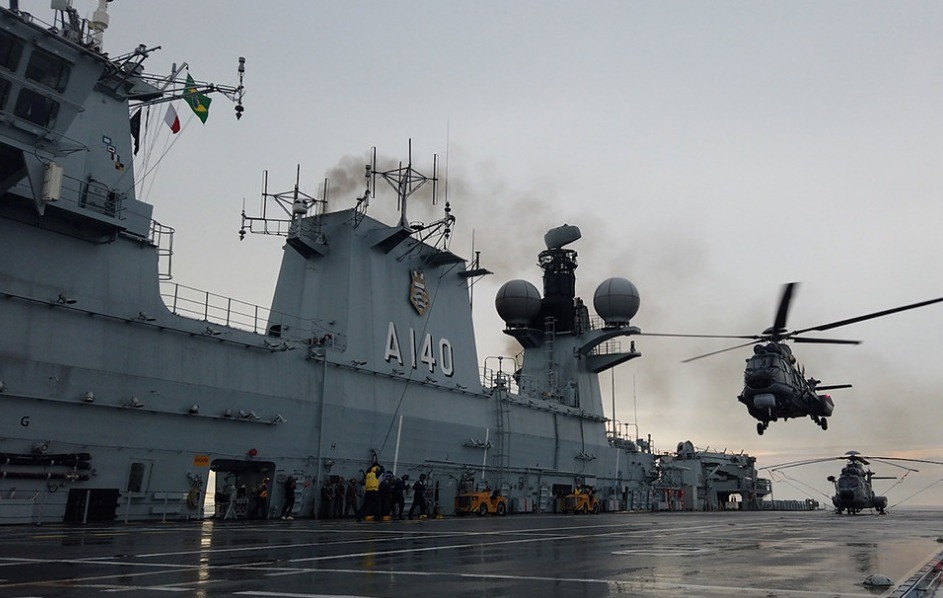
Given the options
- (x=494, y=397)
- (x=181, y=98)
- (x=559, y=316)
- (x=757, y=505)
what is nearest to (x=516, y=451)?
(x=494, y=397)

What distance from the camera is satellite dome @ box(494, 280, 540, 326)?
4209cm

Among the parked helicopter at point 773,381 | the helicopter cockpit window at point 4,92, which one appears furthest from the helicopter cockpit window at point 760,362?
the helicopter cockpit window at point 4,92

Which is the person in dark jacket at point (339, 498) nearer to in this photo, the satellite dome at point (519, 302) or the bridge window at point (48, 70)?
the bridge window at point (48, 70)

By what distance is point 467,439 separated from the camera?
30.8 meters

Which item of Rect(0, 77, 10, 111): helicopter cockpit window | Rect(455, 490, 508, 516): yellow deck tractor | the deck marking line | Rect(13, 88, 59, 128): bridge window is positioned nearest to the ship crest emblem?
Rect(455, 490, 508, 516): yellow deck tractor

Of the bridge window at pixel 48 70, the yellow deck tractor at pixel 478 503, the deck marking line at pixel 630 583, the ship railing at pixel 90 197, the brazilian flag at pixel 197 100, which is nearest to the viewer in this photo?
the deck marking line at pixel 630 583

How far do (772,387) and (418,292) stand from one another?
13.3 metres

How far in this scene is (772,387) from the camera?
24750mm

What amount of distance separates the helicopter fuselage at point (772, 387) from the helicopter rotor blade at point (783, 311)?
74cm

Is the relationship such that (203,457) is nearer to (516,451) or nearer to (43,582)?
(43,582)

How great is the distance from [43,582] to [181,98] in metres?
16.7

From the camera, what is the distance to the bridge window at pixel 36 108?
16641 mm

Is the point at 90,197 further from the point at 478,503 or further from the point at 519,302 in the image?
the point at 519,302

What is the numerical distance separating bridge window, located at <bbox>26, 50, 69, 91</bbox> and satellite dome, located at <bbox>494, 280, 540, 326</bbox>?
1097 inches
